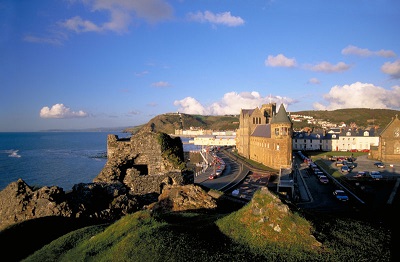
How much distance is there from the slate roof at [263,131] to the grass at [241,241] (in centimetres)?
5605

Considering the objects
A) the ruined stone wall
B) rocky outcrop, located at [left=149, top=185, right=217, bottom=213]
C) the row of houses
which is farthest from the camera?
the row of houses

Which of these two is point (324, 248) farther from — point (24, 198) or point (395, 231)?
point (24, 198)

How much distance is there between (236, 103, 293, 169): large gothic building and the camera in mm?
57906

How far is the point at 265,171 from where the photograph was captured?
2318 inches

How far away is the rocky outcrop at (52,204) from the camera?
12.3 m

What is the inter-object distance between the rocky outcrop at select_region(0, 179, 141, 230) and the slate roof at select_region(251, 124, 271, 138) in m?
53.0

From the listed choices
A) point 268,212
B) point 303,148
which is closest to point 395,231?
point 268,212

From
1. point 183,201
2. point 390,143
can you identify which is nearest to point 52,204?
point 183,201

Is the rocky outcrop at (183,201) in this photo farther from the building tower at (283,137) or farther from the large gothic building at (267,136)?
the building tower at (283,137)

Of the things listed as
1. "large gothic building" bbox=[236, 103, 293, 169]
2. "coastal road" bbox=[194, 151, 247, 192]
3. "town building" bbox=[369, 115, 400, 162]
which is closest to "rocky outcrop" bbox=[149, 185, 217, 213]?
"coastal road" bbox=[194, 151, 247, 192]

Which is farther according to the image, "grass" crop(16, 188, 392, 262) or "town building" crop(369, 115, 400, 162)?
"town building" crop(369, 115, 400, 162)

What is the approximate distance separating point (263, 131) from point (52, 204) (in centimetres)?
6282

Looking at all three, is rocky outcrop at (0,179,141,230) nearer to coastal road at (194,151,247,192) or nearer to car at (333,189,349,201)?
car at (333,189,349,201)

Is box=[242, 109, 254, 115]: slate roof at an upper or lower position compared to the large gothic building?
upper
